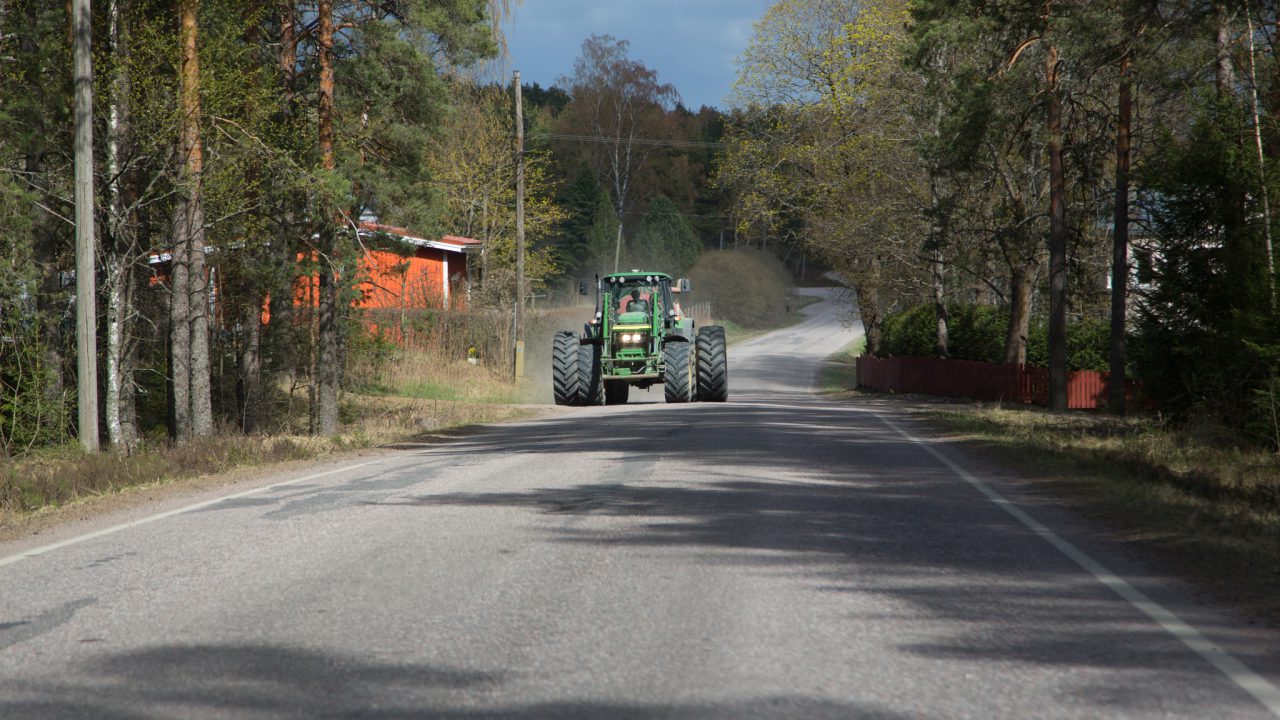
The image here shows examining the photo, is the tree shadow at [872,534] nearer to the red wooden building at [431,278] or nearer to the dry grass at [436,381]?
the dry grass at [436,381]

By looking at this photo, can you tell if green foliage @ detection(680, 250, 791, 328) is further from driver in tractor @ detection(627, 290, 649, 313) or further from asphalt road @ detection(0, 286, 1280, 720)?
asphalt road @ detection(0, 286, 1280, 720)

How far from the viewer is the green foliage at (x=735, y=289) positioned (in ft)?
293

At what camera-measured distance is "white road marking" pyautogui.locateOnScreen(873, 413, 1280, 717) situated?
4.80 m

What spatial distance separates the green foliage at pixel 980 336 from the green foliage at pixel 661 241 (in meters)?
42.8

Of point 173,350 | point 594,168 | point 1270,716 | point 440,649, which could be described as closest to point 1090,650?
point 1270,716

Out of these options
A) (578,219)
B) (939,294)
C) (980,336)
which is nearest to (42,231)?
(939,294)

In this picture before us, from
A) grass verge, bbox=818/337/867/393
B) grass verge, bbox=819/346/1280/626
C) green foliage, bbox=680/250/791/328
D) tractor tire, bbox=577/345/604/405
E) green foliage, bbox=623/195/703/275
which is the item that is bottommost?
grass verge, bbox=818/337/867/393

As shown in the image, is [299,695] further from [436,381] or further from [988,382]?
[436,381]

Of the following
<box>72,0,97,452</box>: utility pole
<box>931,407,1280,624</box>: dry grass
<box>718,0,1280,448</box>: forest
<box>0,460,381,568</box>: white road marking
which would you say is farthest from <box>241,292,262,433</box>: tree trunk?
<box>718,0,1280,448</box>: forest

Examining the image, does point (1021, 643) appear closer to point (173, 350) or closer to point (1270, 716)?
point (1270, 716)

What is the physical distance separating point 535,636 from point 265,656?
1231 millimetres

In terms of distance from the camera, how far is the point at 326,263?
22.8 meters

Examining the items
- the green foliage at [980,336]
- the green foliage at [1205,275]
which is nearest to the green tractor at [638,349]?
the green foliage at [980,336]

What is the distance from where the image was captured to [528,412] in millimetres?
28250
